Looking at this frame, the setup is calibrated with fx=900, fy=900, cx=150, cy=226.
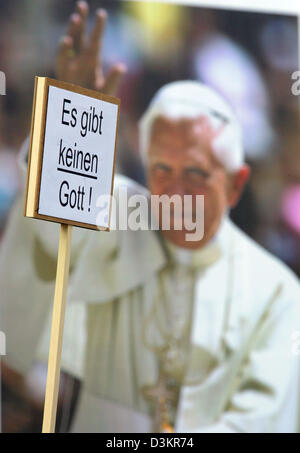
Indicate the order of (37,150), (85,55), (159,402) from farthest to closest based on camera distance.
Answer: (85,55) → (159,402) → (37,150)

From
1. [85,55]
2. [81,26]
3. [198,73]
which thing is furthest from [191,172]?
[81,26]

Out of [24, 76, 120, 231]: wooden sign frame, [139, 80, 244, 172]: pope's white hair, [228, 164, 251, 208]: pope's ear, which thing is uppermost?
[139, 80, 244, 172]: pope's white hair

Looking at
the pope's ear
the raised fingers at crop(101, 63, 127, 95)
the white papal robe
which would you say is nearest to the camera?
the white papal robe

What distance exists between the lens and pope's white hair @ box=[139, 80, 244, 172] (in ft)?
18.0

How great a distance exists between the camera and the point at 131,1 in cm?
548

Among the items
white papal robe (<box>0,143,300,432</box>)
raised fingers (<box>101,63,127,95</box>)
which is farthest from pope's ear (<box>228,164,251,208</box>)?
raised fingers (<box>101,63,127,95</box>)

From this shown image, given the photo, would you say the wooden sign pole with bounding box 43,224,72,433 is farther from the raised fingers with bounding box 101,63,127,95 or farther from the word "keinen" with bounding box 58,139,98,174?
the raised fingers with bounding box 101,63,127,95

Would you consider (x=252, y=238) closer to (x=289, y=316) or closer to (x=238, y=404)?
(x=289, y=316)

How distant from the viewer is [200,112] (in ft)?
18.4

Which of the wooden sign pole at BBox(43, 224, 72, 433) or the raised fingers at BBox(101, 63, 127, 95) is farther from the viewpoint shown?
the raised fingers at BBox(101, 63, 127, 95)

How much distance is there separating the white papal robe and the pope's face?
17 centimetres

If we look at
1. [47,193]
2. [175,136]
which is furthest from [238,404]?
[47,193]

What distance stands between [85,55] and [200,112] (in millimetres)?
792

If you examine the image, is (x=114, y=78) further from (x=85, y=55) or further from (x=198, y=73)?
(x=198, y=73)
